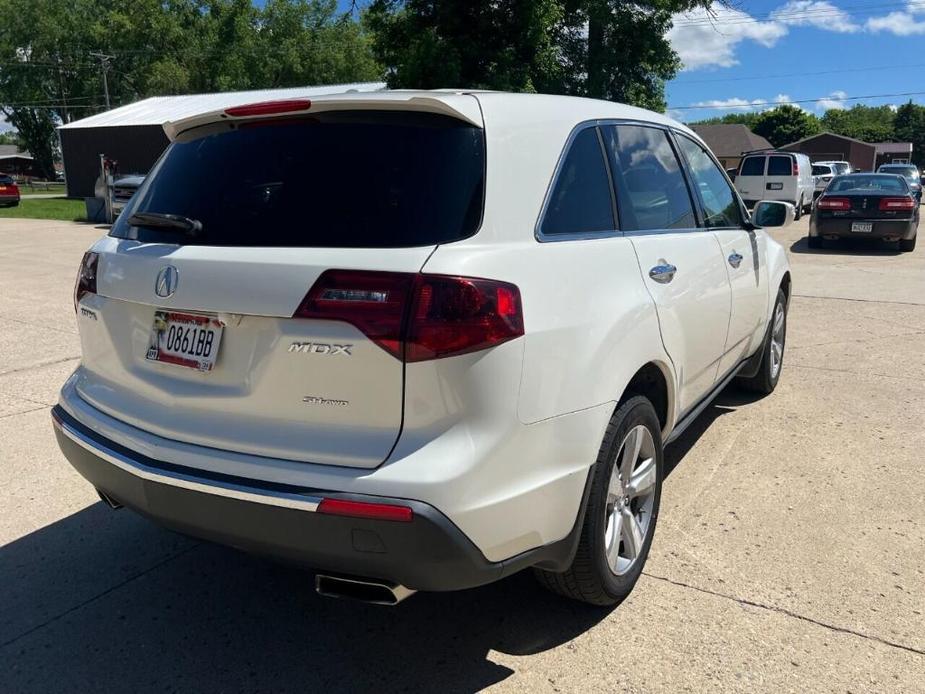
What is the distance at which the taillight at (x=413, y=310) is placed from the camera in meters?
2.13

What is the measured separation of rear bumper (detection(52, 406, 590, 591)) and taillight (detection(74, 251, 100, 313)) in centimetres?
76

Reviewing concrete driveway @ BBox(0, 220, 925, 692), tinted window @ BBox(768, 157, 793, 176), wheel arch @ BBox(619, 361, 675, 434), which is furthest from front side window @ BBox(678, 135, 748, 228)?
tinted window @ BBox(768, 157, 793, 176)

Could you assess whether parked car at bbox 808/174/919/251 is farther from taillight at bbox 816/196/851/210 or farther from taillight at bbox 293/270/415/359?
taillight at bbox 293/270/415/359

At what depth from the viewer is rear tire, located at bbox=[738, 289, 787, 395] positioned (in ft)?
17.6

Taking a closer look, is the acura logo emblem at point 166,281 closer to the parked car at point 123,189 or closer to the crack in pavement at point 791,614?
the crack in pavement at point 791,614

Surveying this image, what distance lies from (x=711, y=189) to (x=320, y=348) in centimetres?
290

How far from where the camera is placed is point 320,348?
7.20 feet

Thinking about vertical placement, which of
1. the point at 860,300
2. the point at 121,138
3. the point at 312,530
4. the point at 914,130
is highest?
the point at 914,130

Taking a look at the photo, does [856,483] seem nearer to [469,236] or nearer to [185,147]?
[469,236]

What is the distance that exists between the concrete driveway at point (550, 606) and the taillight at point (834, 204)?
12.0 metres

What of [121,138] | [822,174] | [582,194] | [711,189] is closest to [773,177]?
[822,174]

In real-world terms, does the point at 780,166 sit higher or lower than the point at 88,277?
higher

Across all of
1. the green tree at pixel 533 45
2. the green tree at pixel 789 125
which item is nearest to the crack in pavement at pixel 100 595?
the green tree at pixel 533 45

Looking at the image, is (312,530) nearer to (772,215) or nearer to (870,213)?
(772,215)
